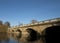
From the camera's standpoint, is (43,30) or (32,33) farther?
(32,33)

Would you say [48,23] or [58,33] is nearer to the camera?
[48,23]

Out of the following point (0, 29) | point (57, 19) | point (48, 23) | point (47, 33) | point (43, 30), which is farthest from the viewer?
point (0, 29)

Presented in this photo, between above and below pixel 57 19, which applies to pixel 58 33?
below

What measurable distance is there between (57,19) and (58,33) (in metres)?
10.8

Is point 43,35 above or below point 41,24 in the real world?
below


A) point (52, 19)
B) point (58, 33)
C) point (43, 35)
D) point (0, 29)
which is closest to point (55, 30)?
point (58, 33)

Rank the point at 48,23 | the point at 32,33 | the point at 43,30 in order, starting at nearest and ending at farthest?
1. the point at 48,23
2. the point at 43,30
3. the point at 32,33

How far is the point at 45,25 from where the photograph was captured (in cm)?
4372

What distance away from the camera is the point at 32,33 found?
62.9m

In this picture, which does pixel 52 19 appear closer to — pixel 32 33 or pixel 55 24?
pixel 55 24

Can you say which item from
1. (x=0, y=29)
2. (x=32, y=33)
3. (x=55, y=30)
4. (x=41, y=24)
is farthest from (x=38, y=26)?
(x=0, y=29)

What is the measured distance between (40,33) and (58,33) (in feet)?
20.2

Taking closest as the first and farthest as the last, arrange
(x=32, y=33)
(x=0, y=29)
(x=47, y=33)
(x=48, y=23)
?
1. (x=48, y=23)
2. (x=47, y=33)
3. (x=32, y=33)
4. (x=0, y=29)

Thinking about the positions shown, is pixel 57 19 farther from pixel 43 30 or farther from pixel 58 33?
pixel 58 33
